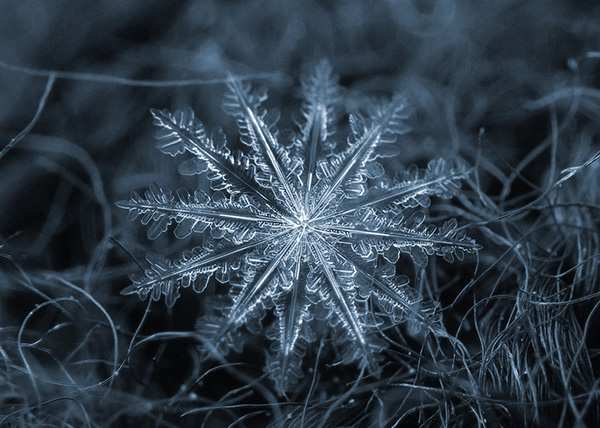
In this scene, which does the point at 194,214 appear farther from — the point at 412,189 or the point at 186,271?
the point at 412,189

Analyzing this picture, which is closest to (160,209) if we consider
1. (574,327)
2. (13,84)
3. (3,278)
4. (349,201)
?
(349,201)

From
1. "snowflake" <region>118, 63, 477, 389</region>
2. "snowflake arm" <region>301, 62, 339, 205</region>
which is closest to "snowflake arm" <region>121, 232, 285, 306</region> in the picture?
"snowflake" <region>118, 63, 477, 389</region>

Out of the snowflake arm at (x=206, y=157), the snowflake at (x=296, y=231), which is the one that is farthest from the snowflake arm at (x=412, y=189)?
the snowflake arm at (x=206, y=157)

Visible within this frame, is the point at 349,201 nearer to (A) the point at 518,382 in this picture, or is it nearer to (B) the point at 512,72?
(A) the point at 518,382

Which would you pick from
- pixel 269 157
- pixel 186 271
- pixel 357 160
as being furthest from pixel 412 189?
pixel 186 271

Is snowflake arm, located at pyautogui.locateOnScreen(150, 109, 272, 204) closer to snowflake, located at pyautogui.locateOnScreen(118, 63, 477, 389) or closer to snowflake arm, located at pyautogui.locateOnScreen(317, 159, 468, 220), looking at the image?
snowflake, located at pyautogui.locateOnScreen(118, 63, 477, 389)
